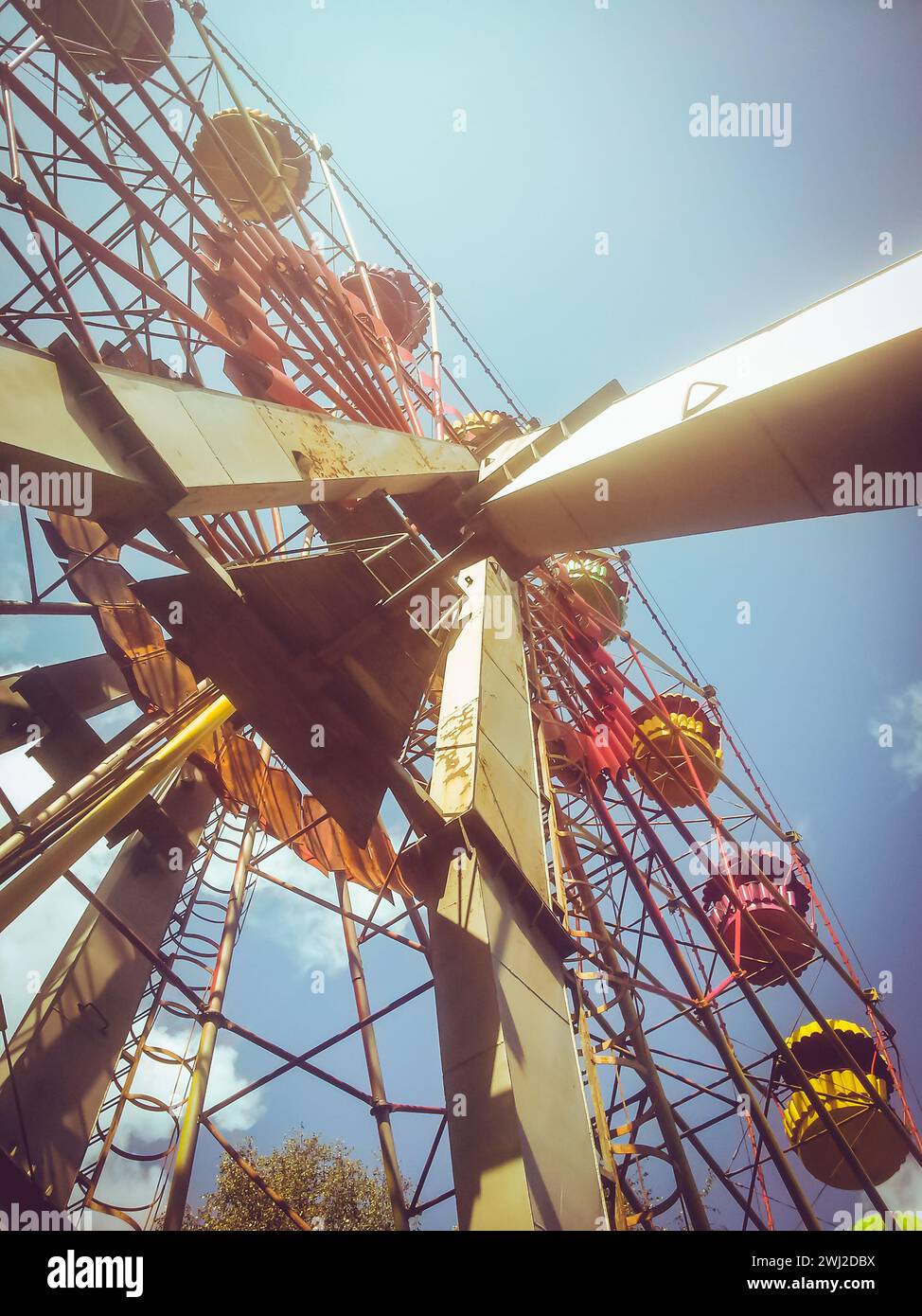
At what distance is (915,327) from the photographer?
3.64 metres

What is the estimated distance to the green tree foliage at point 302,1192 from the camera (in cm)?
2041

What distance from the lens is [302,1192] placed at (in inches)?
863

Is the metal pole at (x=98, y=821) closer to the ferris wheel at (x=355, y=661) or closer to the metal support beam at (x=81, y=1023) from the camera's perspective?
the ferris wheel at (x=355, y=661)

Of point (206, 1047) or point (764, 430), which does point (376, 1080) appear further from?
point (764, 430)

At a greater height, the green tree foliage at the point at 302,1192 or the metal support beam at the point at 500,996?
the metal support beam at the point at 500,996

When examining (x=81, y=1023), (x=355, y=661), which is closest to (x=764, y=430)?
(x=355, y=661)

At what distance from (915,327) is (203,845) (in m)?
13.7

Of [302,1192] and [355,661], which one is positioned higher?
[355,661]

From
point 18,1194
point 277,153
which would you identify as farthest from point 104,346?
point 18,1194

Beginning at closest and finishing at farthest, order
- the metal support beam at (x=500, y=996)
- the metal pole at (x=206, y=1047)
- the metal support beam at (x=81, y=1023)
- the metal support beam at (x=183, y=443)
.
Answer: the metal support beam at (x=183, y=443) → the metal support beam at (x=500, y=996) → the metal pole at (x=206, y=1047) → the metal support beam at (x=81, y=1023)

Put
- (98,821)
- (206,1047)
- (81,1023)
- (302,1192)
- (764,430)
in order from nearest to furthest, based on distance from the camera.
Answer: (764,430)
(98,821)
(206,1047)
(81,1023)
(302,1192)

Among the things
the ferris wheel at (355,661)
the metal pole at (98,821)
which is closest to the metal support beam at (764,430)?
the ferris wheel at (355,661)

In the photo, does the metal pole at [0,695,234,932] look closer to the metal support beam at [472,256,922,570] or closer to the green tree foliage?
the metal support beam at [472,256,922,570]
